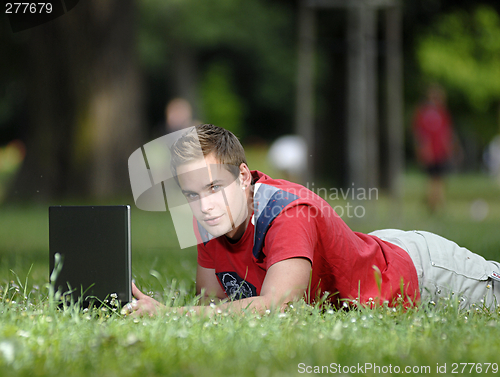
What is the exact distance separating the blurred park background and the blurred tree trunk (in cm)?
3

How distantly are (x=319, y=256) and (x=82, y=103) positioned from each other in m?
9.20

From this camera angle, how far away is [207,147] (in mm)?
2650

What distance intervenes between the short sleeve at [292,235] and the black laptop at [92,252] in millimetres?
594

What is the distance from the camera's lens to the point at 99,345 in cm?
189

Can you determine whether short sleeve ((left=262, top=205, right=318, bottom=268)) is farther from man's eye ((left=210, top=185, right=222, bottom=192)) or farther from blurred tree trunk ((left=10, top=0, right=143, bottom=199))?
blurred tree trunk ((left=10, top=0, right=143, bottom=199))

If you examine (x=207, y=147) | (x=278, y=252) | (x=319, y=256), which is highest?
(x=207, y=147)

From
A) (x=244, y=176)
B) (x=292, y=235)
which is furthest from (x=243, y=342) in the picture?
(x=244, y=176)

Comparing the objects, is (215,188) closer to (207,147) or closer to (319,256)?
(207,147)

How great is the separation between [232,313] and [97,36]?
31.8 feet

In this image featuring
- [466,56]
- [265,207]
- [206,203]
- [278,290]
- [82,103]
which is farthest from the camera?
[466,56]

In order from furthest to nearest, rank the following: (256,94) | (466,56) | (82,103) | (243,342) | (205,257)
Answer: (256,94), (466,56), (82,103), (205,257), (243,342)

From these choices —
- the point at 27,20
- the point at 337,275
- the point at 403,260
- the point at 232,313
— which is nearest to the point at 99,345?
the point at 232,313

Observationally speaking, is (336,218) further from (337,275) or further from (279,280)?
(279,280)

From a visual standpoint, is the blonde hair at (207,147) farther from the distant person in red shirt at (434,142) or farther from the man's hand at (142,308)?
the distant person in red shirt at (434,142)
